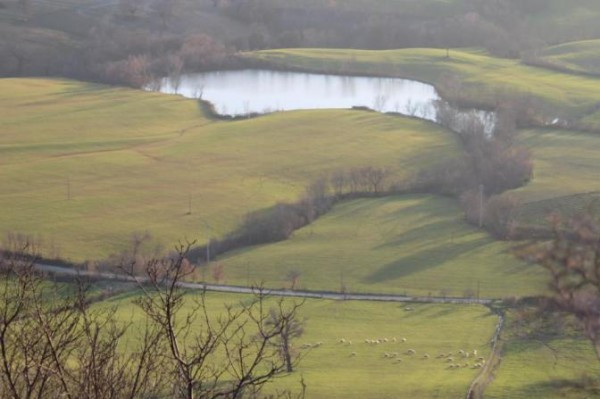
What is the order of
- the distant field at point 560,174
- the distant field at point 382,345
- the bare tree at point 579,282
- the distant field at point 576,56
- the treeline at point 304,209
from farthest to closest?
the distant field at point 576,56 → the distant field at point 560,174 → the treeline at point 304,209 → the distant field at point 382,345 → the bare tree at point 579,282

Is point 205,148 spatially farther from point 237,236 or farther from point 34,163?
point 237,236

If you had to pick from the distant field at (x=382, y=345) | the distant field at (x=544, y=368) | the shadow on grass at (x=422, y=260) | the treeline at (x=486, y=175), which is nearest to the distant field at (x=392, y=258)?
the shadow on grass at (x=422, y=260)

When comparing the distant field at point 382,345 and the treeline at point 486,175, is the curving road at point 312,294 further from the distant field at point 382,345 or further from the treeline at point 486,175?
the treeline at point 486,175

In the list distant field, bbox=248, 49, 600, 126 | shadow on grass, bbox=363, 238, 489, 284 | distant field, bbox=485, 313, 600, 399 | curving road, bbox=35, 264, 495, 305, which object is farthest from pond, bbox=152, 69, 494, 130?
distant field, bbox=485, 313, 600, 399

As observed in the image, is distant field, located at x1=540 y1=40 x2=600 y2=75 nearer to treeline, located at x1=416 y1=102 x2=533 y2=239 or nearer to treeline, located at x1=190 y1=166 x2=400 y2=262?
treeline, located at x1=416 y1=102 x2=533 y2=239

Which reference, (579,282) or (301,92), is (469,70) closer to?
(301,92)

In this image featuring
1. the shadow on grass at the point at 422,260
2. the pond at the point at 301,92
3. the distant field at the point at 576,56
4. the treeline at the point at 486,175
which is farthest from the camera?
the distant field at the point at 576,56
